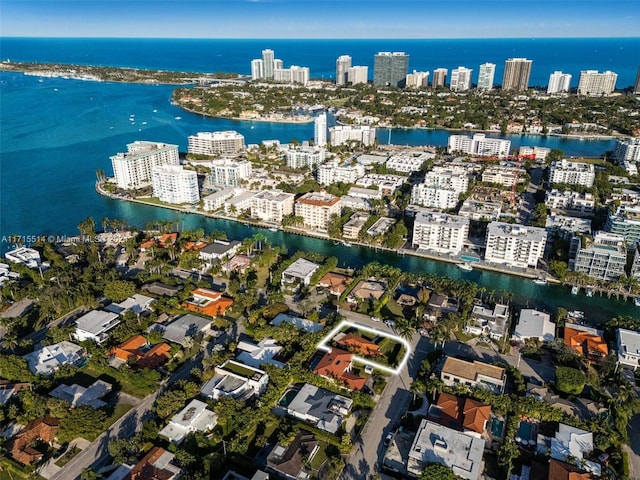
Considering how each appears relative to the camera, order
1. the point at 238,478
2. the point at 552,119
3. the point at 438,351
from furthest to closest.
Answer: the point at 552,119 → the point at 438,351 → the point at 238,478

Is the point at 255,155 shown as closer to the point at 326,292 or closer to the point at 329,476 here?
the point at 326,292

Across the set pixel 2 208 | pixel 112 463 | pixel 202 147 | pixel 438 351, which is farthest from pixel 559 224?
pixel 2 208

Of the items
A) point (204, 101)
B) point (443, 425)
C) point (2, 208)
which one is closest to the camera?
point (443, 425)

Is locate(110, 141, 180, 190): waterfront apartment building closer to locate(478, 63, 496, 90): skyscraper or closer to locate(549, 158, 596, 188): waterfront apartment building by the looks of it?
locate(549, 158, 596, 188): waterfront apartment building

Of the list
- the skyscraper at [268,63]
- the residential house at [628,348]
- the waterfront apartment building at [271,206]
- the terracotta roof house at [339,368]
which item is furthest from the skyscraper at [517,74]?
the terracotta roof house at [339,368]

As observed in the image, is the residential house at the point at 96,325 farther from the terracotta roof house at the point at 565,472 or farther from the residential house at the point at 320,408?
the terracotta roof house at the point at 565,472
